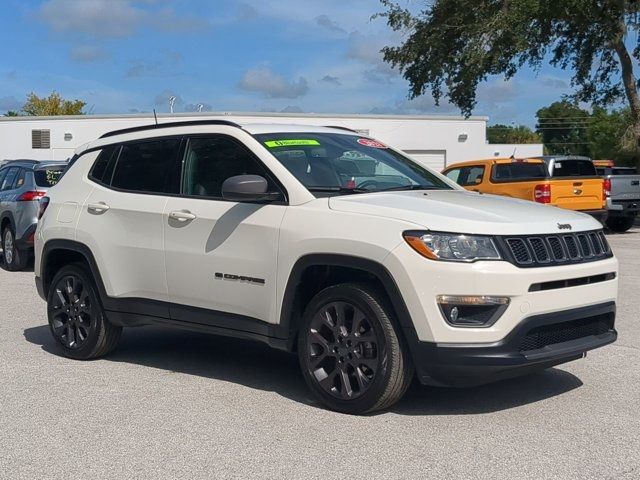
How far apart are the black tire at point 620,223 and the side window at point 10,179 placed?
14106 millimetres

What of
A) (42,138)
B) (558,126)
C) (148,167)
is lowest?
(148,167)

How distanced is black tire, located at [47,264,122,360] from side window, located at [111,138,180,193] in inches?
34.5

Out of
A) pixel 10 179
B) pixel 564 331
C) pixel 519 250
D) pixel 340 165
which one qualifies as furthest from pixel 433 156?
pixel 519 250

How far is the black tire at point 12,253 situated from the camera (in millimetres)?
13906

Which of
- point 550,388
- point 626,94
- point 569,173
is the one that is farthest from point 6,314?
point 626,94

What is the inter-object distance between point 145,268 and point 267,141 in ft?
4.56

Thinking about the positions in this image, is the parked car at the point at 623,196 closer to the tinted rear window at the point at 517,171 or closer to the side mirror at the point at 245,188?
the tinted rear window at the point at 517,171

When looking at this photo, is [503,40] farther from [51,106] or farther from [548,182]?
[51,106]

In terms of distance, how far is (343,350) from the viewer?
17.8 ft

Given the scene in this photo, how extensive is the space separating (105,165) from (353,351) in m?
3.04

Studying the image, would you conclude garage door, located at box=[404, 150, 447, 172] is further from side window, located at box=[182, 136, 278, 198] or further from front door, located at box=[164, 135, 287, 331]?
front door, located at box=[164, 135, 287, 331]

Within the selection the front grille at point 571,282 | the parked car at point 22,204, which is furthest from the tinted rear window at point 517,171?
the front grille at point 571,282

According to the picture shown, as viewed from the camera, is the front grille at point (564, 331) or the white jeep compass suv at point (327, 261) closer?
the white jeep compass suv at point (327, 261)

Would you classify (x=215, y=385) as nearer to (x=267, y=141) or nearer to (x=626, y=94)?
(x=267, y=141)
